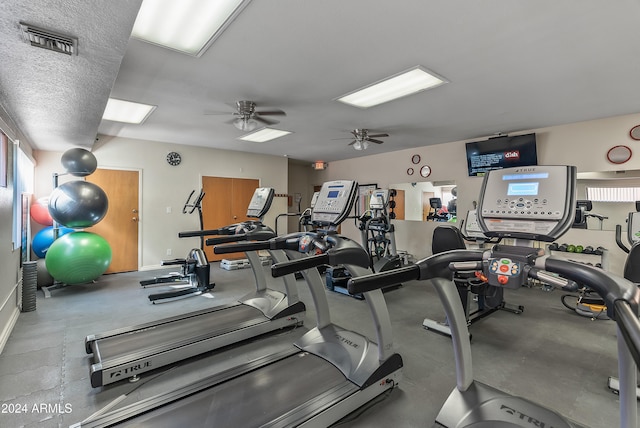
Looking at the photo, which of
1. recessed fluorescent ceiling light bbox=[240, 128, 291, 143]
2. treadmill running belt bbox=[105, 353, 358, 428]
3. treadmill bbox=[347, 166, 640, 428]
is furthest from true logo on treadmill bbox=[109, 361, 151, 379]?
recessed fluorescent ceiling light bbox=[240, 128, 291, 143]

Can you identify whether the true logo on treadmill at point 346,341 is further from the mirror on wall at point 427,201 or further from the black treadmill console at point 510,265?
the mirror on wall at point 427,201

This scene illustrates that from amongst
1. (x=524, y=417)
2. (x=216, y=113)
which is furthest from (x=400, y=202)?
(x=524, y=417)

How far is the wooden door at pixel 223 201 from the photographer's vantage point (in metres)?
6.86

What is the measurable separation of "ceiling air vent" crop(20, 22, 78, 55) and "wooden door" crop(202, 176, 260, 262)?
5082 mm

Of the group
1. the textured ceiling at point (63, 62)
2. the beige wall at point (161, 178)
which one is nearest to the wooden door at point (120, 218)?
the beige wall at point (161, 178)

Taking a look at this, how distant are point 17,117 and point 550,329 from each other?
6207mm

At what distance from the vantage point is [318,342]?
8.40ft

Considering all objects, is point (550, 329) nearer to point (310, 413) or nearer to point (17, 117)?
point (310, 413)

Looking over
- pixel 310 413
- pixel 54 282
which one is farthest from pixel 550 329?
pixel 54 282

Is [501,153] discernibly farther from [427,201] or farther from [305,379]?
[305,379]

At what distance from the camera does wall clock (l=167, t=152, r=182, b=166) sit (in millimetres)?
6277

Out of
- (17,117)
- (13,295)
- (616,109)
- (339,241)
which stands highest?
(616,109)

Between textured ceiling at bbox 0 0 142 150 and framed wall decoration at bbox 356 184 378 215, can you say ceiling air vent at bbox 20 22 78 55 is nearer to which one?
A: textured ceiling at bbox 0 0 142 150

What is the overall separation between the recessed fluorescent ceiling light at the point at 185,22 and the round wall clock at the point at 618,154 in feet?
17.1
